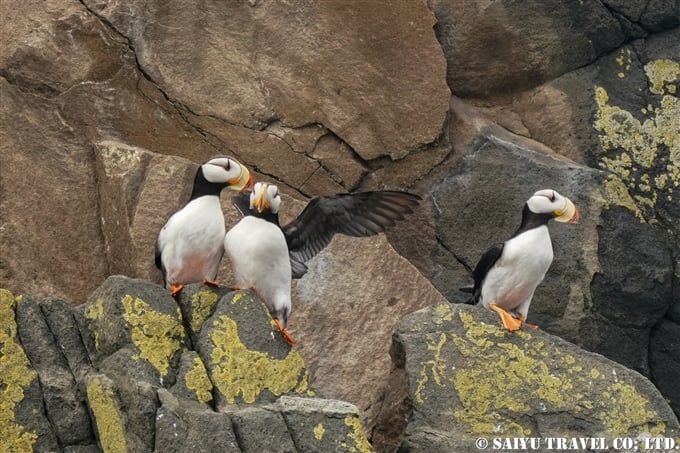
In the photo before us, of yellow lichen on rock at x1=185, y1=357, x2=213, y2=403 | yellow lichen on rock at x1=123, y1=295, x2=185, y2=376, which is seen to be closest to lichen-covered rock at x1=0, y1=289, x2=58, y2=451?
yellow lichen on rock at x1=123, y1=295, x2=185, y2=376

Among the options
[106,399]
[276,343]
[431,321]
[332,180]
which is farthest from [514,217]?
[106,399]

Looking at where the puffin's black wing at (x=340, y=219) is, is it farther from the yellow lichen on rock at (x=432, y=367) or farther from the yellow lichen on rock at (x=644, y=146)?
the yellow lichen on rock at (x=644, y=146)

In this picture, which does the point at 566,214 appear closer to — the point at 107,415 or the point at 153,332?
the point at 153,332

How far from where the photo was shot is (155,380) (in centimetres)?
644

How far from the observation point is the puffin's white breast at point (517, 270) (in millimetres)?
8148

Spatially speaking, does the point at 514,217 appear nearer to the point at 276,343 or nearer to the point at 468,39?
the point at 468,39

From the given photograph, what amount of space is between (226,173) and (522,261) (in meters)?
1.69

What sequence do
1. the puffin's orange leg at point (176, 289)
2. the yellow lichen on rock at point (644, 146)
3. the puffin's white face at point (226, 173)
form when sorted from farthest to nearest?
the yellow lichen on rock at point (644, 146) < the puffin's white face at point (226, 173) < the puffin's orange leg at point (176, 289)

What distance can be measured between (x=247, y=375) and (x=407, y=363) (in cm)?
93

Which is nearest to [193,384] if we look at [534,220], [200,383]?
[200,383]

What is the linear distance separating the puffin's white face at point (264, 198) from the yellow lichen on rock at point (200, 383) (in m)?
1.25

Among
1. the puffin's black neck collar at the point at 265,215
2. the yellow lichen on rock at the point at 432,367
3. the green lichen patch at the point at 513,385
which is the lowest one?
the green lichen patch at the point at 513,385

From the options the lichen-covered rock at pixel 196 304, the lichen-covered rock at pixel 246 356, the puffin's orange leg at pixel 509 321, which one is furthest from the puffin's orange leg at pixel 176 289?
the puffin's orange leg at pixel 509 321

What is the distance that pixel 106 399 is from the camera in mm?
6387
